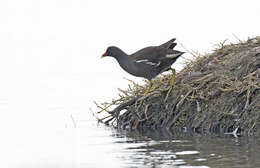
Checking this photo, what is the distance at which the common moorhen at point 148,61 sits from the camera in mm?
13461

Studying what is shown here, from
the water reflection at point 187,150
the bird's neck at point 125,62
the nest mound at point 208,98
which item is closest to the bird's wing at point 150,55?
the bird's neck at point 125,62

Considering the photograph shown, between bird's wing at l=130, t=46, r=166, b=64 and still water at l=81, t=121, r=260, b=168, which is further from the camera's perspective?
bird's wing at l=130, t=46, r=166, b=64

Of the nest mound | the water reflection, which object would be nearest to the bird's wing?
the nest mound

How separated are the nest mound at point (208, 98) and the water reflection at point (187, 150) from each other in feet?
1.20

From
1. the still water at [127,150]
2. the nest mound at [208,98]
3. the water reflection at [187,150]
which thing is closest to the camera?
the water reflection at [187,150]

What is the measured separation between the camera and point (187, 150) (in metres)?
11.1

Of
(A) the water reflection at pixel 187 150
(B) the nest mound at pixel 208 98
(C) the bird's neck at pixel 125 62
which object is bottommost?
(A) the water reflection at pixel 187 150

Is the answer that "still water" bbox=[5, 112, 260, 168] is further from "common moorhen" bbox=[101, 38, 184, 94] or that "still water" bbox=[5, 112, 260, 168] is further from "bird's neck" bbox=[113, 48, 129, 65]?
"bird's neck" bbox=[113, 48, 129, 65]

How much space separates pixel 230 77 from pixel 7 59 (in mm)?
18115

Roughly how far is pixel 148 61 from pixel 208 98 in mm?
1403

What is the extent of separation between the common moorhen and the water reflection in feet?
3.93

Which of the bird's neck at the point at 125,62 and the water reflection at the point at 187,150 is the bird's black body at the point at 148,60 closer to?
the bird's neck at the point at 125,62

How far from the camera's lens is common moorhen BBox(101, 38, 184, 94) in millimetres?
13461

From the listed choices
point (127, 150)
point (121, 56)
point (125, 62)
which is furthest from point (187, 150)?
point (121, 56)
